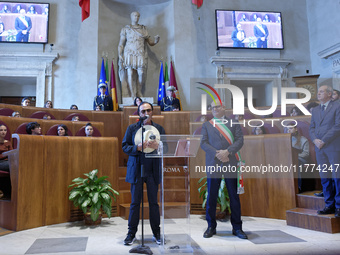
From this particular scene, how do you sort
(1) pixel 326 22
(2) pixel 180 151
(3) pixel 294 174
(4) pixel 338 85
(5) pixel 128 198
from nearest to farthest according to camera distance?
(2) pixel 180 151, (4) pixel 338 85, (3) pixel 294 174, (5) pixel 128 198, (1) pixel 326 22

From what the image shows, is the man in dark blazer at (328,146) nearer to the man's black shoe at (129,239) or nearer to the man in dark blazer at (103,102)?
the man's black shoe at (129,239)

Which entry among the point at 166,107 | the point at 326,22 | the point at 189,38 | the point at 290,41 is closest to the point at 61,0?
the point at 189,38

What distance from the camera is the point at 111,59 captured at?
28.6 ft

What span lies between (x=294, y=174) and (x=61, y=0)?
7528 mm

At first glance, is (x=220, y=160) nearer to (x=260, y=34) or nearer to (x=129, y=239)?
(x=129, y=239)

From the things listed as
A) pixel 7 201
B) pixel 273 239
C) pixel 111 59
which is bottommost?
pixel 273 239

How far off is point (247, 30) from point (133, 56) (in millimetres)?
3183

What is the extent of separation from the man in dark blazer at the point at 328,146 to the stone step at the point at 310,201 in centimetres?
25

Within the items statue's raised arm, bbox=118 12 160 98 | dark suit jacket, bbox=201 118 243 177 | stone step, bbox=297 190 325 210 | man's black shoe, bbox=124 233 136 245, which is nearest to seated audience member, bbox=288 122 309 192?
stone step, bbox=297 190 325 210

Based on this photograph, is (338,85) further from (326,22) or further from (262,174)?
(326,22)

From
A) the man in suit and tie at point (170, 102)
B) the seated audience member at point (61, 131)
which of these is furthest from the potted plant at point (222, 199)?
the man in suit and tie at point (170, 102)

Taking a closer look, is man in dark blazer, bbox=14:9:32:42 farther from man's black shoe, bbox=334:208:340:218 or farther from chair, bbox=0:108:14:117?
man's black shoe, bbox=334:208:340:218

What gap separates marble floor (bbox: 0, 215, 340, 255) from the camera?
235 centimetres

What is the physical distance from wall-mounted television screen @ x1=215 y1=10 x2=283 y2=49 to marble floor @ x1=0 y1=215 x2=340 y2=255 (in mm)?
6322
